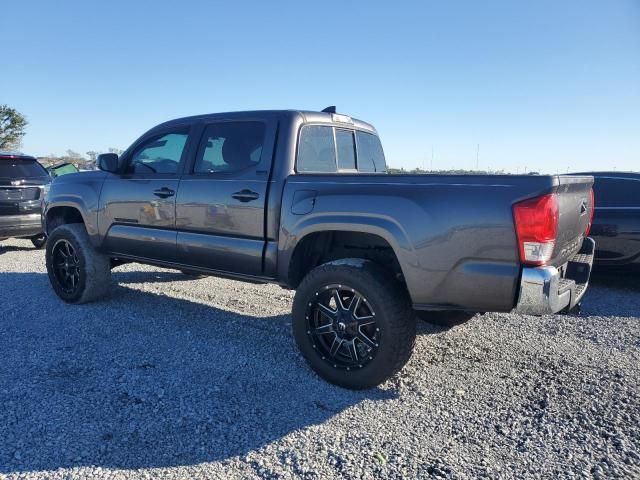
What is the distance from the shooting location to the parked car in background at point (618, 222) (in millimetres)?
6148

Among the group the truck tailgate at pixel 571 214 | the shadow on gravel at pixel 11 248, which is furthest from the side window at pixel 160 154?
the shadow on gravel at pixel 11 248

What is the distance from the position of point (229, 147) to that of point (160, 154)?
3.17ft

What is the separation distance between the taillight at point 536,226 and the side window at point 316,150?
1794 mm

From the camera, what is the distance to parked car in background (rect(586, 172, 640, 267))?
615 cm

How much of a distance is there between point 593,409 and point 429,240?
59.3 inches

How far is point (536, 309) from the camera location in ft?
9.32

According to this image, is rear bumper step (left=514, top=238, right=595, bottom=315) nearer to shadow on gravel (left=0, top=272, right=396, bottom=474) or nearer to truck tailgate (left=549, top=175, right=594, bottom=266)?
truck tailgate (left=549, top=175, right=594, bottom=266)

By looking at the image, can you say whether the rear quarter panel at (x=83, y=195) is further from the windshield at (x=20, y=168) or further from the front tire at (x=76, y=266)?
the windshield at (x=20, y=168)

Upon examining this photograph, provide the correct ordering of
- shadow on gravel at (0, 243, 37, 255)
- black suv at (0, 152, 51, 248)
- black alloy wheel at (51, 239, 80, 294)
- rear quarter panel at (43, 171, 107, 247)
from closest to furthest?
1. rear quarter panel at (43, 171, 107, 247)
2. black alloy wheel at (51, 239, 80, 294)
3. black suv at (0, 152, 51, 248)
4. shadow on gravel at (0, 243, 37, 255)

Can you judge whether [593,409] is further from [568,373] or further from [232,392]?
[232,392]

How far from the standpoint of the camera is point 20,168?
8.36m

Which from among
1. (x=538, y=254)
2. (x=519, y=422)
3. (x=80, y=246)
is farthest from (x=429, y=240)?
(x=80, y=246)

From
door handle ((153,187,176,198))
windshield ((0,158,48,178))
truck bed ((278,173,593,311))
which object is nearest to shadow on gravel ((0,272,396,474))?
truck bed ((278,173,593,311))

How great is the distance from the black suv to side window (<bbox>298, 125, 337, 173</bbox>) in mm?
5931
